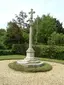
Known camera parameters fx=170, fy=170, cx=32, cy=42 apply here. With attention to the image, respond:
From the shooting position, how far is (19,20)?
39688 mm

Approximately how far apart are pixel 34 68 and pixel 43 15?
36.4 metres

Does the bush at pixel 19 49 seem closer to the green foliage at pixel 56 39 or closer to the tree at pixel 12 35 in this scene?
the tree at pixel 12 35

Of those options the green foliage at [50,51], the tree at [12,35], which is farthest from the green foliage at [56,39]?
the green foliage at [50,51]

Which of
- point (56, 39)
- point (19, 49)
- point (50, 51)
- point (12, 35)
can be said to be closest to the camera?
point (50, 51)

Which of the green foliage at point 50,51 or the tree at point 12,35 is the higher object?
the tree at point 12,35

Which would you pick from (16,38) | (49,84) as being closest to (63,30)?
(16,38)

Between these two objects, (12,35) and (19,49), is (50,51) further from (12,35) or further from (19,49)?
(12,35)

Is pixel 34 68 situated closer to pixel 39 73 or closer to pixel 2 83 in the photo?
pixel 39 73

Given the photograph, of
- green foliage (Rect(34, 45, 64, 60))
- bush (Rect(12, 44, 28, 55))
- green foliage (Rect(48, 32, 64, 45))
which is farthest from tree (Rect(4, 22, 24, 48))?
green foliage (Rect(34, 45, 64, 60))

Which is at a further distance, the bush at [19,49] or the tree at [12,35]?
the tree at [12,35]

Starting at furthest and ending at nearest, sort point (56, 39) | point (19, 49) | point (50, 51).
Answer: point (56, 39) → point (19, 49) → point (50, 51)

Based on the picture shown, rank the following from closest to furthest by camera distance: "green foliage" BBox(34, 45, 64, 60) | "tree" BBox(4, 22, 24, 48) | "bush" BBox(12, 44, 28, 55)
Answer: "green foliage" BBox(34, 45, 64, 60) < "bush" BBox(12, 44, 28, 55) < "tree" BBox(4, 22, 24, 48)

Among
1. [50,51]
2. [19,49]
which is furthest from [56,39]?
[50,51]

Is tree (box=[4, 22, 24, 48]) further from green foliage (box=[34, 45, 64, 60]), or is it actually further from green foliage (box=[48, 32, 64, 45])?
green foliage (box=[34, 45, 64, 60])
